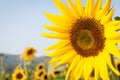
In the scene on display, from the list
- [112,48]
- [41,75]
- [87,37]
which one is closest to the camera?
[112,48]

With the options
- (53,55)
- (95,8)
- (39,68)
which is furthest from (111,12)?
(39,68)

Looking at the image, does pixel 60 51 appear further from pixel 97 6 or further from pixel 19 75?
pixel 19 75

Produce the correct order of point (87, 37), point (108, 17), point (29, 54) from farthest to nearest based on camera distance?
1. point (29, 54)
2. point (87, 37)
3. point (108, 17)

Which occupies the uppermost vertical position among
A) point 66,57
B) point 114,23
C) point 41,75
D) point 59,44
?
point 114,23

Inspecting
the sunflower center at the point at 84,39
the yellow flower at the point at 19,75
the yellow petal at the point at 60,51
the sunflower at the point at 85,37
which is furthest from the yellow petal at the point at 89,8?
the yellow flower at the point at 19,75

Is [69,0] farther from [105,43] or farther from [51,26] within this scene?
[105,43]

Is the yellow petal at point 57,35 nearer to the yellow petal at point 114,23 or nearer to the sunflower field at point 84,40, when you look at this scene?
the sunflower field at point 84,40

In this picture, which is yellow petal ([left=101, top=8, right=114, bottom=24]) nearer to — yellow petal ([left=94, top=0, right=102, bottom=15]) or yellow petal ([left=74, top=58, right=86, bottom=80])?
yellow petal ([left=94, top=0, right=102, bottom=15])

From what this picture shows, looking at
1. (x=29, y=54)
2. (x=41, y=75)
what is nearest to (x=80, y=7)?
(x=41, y=75)
